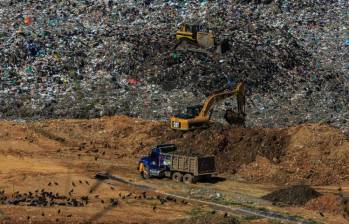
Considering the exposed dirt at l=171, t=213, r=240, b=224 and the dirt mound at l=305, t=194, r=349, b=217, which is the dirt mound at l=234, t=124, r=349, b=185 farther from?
the exposed dirt at l=171, t=213, r=240, b=224

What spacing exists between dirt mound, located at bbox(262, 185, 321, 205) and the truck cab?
3734 millimetres

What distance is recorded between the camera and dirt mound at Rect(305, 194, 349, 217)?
2095 cm

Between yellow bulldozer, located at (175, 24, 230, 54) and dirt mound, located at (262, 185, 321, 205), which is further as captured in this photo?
yellow bulldozer, located at (175, 24, 230, 54)

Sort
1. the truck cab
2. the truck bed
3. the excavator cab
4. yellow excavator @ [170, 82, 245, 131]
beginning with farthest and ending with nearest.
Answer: the excavator cab
yellow excavator @ [170, 82, 245, 131]
the truck cab
the truck bed

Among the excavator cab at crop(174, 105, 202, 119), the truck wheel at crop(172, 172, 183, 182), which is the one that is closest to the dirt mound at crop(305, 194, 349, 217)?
the truck wheel at crop(172, 172, 183, 182)

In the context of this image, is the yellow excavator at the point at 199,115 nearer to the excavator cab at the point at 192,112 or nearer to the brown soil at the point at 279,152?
the excavator cab at the point at 192,112

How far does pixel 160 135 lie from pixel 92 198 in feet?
23.8

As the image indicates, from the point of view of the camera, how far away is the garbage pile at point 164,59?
104 feet

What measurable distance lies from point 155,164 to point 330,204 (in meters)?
6.22

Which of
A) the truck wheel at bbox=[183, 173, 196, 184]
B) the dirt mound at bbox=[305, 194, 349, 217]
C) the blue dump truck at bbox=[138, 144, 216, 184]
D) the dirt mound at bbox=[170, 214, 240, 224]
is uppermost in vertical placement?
the blue dump truck at bbox=[138, 144, 216, 184]

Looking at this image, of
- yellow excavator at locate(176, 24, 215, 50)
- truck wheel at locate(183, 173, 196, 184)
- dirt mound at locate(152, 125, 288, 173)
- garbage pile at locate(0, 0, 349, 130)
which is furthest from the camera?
yellow excavator at locate(176, 24, 215, 50)

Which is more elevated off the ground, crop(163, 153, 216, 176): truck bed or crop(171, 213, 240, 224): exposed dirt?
crop(163, 153, 216, 176): truck bed

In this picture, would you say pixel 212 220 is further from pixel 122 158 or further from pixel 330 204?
pixel 122 158

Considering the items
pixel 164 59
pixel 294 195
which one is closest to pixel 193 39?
pixel 164 59
